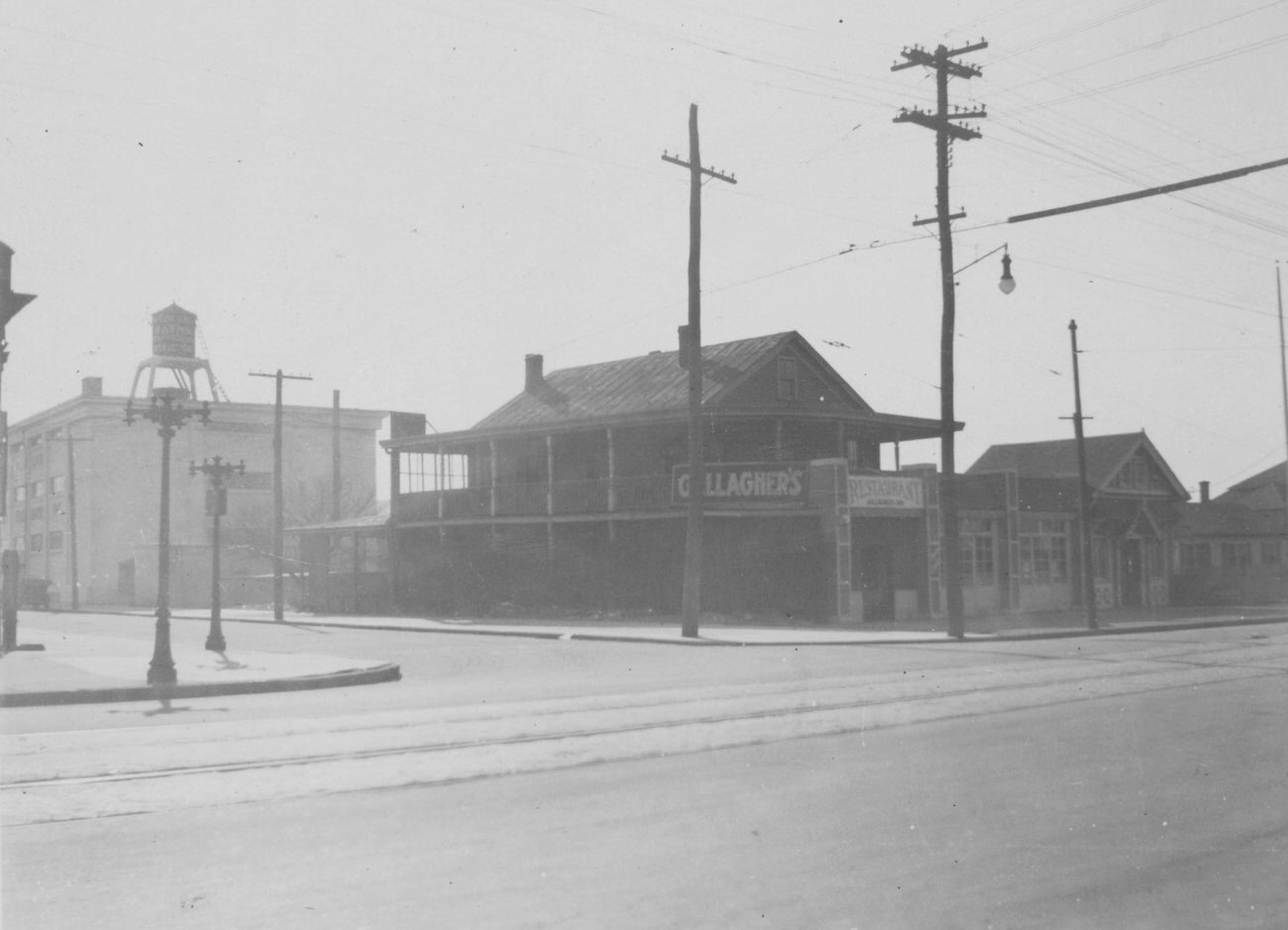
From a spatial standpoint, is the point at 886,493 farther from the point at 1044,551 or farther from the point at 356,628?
the point at 356,628

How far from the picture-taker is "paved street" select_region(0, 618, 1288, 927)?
594 centimetres

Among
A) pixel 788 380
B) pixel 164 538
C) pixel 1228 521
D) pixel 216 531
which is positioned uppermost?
pixel 788 380

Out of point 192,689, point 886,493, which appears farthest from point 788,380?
point 192,689

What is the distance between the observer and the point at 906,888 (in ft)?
20.3

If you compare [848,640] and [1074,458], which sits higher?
[1074,458]

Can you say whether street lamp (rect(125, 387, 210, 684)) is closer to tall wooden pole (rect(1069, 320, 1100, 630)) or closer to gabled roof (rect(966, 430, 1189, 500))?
tall wooden pole (rect(1069, 320, 1100, 630))

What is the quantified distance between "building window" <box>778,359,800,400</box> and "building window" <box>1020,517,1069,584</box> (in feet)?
28.5

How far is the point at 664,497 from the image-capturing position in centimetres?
3875

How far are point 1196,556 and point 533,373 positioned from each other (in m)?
32.0

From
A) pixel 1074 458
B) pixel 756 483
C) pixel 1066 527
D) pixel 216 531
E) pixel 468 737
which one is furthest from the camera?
pixel 1074 458

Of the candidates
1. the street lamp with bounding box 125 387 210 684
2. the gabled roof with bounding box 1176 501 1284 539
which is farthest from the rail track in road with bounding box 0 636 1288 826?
the gabled roof with bounding box 1176 501 1284 539

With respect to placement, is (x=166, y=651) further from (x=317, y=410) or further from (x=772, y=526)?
(x=317, y=410)

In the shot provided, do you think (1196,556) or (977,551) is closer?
(977,551)

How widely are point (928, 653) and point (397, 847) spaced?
1743 cm
